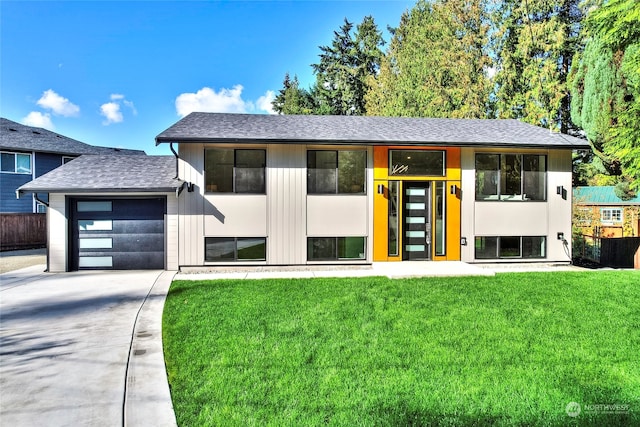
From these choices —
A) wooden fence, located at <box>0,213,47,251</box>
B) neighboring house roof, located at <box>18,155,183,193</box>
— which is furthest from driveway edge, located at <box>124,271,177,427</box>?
wooden fence, located at <box>0,213,47,251</box>

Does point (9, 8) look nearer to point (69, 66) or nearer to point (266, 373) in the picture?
point (69, 66)

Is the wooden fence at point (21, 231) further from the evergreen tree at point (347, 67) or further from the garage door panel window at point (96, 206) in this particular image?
the evergreen tree at point (347, 67)

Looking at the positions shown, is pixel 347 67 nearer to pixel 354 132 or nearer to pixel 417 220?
pixel 354 132

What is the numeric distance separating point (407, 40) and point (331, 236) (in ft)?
72.9

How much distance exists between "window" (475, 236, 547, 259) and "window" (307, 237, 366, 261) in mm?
3459

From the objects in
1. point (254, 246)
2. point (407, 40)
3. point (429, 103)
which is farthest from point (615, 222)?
point (254, 246)

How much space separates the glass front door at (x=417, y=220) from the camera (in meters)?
10.1

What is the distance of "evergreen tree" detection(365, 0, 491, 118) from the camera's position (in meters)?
20.5

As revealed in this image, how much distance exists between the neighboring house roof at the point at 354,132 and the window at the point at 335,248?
2.70 metres

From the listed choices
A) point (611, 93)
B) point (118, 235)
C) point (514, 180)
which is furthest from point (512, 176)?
point (118, 235)

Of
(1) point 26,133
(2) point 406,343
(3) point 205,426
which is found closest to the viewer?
(3) point 205,426

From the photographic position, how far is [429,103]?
72.8 feet

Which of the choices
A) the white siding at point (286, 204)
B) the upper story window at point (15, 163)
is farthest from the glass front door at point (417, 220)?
the upper story window at point (15, 163)

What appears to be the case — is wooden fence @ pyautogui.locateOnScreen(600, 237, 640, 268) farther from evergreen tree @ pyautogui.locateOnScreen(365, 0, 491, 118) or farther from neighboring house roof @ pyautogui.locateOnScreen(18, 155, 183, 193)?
neighboring house roof @ pyautogui.locateOnScreen(18, 155, 183, 193)
